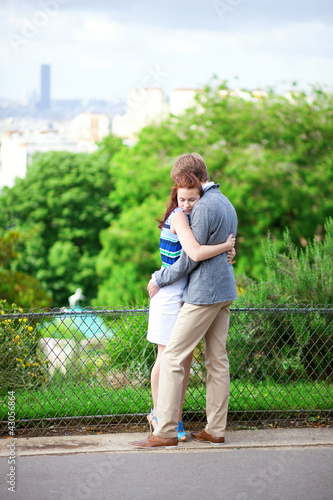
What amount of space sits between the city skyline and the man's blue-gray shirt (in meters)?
42.7

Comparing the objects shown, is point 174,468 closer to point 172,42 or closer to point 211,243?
point 211,243

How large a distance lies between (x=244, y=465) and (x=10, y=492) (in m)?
1.32

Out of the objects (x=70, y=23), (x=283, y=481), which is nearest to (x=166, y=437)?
(x=283, y=481)

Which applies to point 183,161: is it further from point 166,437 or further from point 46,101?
point 46,101

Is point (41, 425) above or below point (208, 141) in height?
below

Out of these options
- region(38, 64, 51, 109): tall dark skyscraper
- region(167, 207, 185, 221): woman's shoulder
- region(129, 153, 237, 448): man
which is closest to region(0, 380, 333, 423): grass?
region(129, 153, 237, 448): man

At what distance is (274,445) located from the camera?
13.6 ft

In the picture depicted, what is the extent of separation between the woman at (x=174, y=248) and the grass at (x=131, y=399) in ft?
1.70

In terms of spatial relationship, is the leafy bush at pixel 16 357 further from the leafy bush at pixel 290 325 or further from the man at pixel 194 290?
the leafy bush at pixel 290 325

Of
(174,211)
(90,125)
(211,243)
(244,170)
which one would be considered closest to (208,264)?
(211,243)

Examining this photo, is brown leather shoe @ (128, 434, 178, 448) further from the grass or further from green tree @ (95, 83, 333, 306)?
green tree @ (95, 83, 333, 306)

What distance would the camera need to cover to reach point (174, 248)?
4.02 meters

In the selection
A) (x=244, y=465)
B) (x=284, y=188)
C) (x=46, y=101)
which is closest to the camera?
(x=244, y=465)

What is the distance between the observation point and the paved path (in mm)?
3391
